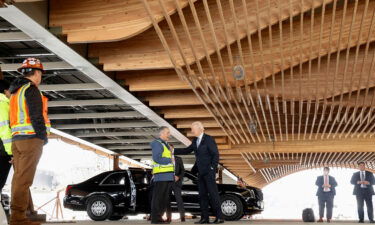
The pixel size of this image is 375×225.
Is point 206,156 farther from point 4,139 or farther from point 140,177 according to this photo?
point 140,177

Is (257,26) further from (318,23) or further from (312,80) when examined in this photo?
(312,80)

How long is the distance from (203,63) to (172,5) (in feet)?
10.4

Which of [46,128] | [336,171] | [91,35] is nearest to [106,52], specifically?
[91,35]

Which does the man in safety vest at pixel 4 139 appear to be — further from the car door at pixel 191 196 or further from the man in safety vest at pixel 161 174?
the car door at pixel 191 196

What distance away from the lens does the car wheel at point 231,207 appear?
10.9 meters

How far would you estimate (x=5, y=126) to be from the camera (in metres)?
4.63

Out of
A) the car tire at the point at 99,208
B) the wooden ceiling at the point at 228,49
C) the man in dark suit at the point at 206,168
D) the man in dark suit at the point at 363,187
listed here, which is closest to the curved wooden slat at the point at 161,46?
the wooden ceiling at the point at 228,49

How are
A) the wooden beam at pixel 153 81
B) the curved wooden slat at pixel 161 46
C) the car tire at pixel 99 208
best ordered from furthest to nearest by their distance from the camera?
the car tire at pixel 99 208
the wooden beam at pixel 153 81
the curved wooden slat at pixel 161 46

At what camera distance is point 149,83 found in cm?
984

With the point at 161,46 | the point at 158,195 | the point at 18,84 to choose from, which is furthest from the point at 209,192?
the point at 18,84

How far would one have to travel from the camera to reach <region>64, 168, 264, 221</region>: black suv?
10.8m

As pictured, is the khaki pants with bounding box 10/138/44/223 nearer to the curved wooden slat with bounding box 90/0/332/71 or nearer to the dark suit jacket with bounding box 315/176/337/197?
the curved wooden slat with bounding box 90/0/332/71

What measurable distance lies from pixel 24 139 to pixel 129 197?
6499mm

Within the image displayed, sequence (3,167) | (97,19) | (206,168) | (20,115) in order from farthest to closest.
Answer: (206,168) < (97,19) < (3,167) < (20,115)
